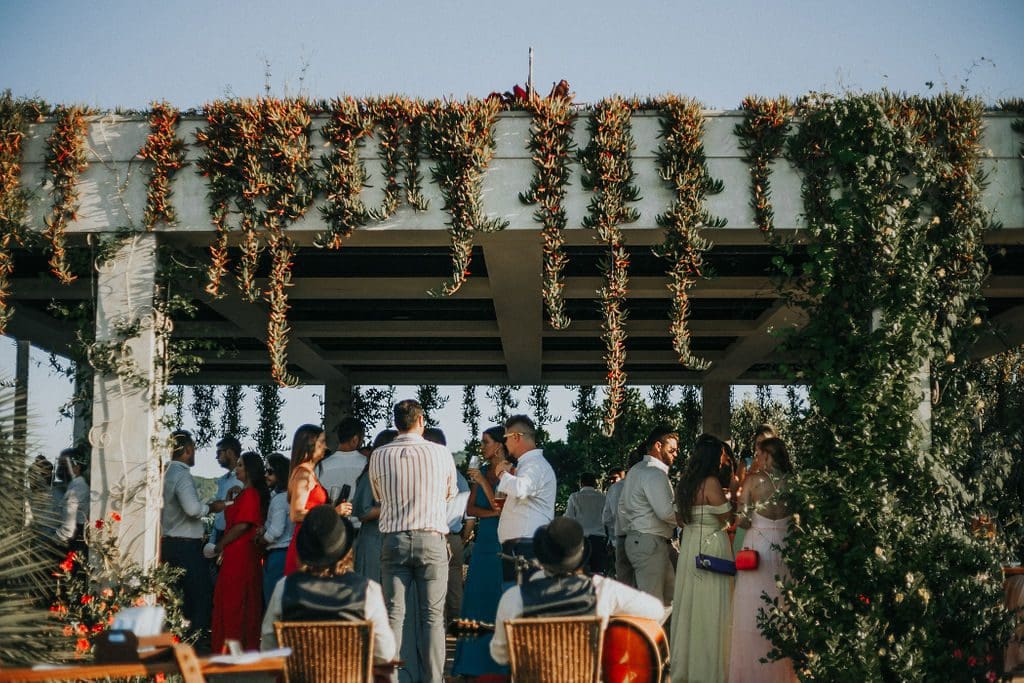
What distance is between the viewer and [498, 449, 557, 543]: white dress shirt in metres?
6.38

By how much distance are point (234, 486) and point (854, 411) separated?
5209mm

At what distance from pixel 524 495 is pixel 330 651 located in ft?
8.01

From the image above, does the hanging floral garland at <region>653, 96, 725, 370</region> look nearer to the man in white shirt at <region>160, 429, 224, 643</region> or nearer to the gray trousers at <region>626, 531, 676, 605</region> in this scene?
the gray trousers at <region>626, 531, 676, 605</region>

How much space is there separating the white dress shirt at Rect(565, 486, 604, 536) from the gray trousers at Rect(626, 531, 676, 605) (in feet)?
5.54

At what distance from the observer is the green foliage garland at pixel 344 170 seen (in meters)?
6.54

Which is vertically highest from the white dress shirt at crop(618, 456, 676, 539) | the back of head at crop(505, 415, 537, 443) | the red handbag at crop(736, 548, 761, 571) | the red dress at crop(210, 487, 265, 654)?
the back of head at crop(505, 415, 537, 443)

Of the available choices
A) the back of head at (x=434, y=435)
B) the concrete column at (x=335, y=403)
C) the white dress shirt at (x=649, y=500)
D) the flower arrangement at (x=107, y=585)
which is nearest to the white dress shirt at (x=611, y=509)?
the white dress shirt at (x=649, y=500)

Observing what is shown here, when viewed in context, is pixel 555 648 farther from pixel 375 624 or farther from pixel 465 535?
pixel 465 535

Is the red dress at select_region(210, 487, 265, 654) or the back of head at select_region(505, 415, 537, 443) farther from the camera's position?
the red dress at select_region(210, 487, 265, 654)

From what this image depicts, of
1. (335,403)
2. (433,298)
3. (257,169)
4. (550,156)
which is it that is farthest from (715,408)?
(257,169)

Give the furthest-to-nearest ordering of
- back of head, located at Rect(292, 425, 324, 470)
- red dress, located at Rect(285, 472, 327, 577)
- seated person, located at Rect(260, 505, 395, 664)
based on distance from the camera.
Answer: back of head, located at Rect(292, 425, 324, 470) < red dress, located at Rect(285, 472, 327, 577) < seated person, located at Rect(260, 505, 395, 664)

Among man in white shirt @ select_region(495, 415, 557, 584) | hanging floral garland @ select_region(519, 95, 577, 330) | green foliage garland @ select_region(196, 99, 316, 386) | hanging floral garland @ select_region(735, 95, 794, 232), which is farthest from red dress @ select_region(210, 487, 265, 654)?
hanging floral garland @ select_region(735, 95, 794, 232)

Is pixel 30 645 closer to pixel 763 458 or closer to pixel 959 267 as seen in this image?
pixel 763 458

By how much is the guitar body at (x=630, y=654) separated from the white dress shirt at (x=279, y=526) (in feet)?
9.86
